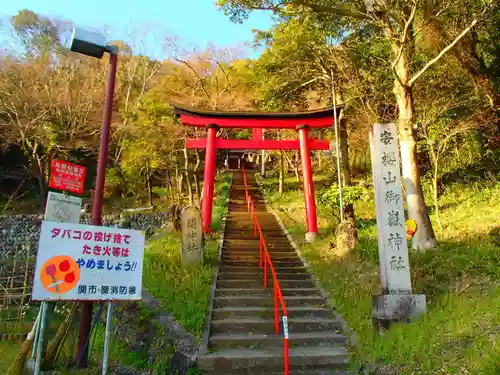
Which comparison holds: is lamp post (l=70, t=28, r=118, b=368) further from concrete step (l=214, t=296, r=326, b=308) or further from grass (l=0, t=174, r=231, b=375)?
concrete step (l=214, t=296, r=326, b=308)

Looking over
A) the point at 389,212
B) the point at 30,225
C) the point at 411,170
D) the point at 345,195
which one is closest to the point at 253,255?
the point at 345,195

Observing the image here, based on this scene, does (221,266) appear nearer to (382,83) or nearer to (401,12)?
(401,12)

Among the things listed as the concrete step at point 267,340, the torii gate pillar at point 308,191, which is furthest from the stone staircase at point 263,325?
the torii gate pillar at point 308,191

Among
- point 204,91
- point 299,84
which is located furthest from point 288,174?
point 299,84

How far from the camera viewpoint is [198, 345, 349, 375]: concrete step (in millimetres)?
6355

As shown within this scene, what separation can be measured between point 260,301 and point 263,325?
3.35ft

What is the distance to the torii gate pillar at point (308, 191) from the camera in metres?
13.4

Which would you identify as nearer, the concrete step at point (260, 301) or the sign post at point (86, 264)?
the sign post at point (86, 264)

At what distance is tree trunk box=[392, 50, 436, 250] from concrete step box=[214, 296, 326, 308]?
3.08 m

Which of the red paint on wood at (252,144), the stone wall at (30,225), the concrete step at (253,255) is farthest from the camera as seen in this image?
the stone wall at (30,225)

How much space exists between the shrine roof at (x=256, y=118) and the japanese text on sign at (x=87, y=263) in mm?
9882

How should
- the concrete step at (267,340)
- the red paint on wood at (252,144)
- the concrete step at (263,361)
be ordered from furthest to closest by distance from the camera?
the red paint on wood at (252,144)
the concrete step at (267,340)
the concrete step at (263,361)

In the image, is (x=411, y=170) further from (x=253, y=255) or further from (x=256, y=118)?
(x=256, y=118)

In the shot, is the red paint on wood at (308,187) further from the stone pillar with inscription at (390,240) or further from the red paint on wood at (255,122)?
the stone pillar with inscription at (390,240)
